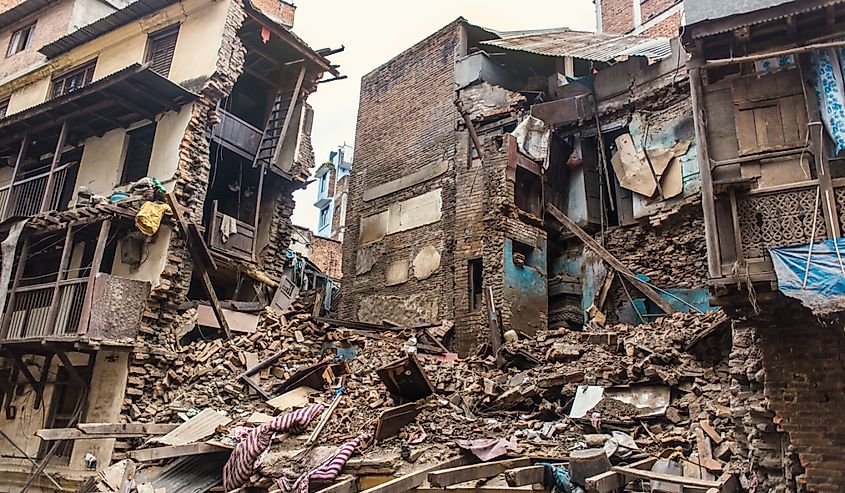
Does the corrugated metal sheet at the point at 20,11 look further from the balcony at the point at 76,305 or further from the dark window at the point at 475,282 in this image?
the dark window at the point at 475,282

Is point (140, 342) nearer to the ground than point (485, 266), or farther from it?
nearer to the ground

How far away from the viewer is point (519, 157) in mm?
15328

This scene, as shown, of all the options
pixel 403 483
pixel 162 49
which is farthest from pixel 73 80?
pixel 403 483

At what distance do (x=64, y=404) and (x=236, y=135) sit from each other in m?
7.96

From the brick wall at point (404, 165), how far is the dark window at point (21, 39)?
11957mm

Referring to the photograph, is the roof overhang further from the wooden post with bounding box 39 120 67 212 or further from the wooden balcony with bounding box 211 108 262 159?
the wooden balcony with bounding box 211 108 262 159

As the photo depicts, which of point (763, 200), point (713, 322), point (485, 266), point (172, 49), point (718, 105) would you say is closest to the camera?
point (763, 200)

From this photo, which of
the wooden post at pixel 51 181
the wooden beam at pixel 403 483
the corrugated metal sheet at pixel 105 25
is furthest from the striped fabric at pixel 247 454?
the corrugated metal sheet at pixel 105 25

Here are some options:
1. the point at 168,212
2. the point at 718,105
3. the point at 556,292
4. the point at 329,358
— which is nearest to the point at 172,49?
the point at 168,212

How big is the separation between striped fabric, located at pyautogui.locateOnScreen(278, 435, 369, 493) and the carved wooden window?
6.91m

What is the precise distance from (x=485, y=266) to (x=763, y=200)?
8.24 meters

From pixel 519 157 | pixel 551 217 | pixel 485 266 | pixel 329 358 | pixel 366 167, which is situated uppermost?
pixel 366 167

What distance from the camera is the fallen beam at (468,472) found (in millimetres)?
6266

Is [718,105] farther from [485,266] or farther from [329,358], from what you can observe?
[329,358]
